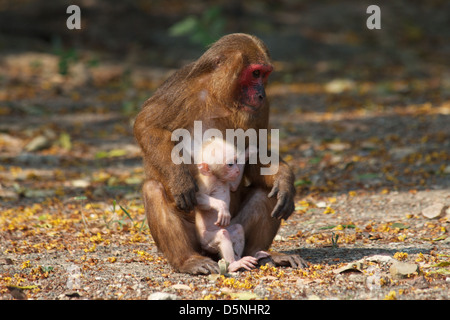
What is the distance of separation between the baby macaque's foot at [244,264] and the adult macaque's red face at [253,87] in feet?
3.63

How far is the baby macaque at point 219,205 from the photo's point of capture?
521 centimetres

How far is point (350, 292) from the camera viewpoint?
181 inches

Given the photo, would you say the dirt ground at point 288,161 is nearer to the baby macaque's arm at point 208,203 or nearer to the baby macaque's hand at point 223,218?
the baby macaque's hand at point 223,218

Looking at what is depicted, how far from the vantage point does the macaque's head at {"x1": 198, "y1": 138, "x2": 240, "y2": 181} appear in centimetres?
523

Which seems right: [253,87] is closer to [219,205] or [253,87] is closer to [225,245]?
[219,205]

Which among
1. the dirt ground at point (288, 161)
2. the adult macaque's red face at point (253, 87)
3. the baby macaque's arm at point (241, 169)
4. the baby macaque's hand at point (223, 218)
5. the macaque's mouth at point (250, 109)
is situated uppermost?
the adult macaque's red face at point (253, 87)

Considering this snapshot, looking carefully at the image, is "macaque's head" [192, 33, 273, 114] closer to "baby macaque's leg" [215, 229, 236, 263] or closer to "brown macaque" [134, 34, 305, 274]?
"brown macaque" [134, 34, 305, 274]

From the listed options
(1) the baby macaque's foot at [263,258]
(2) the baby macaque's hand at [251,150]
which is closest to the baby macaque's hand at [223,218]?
(1) the baby macaque's foot at [263,258]

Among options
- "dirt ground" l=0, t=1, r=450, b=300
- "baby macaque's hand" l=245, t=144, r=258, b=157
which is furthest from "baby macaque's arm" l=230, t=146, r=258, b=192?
"dirt ground" l=0, t=1, r=450, b=300

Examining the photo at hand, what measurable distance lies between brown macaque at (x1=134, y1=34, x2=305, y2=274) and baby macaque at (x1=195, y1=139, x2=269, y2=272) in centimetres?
9

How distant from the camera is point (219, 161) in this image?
523 cm
